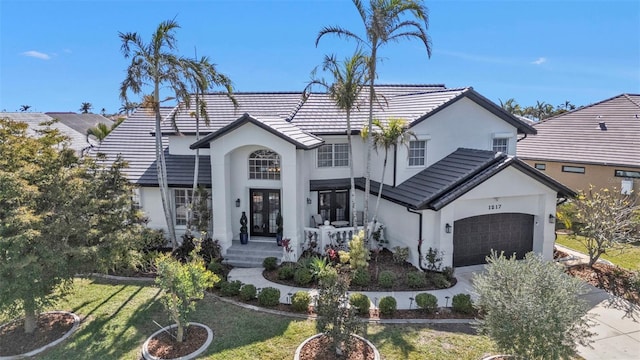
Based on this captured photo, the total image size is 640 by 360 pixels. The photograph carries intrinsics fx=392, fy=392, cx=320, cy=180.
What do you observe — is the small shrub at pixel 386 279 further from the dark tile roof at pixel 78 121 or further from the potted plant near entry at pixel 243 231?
the dark tile roof at pixel 78 121

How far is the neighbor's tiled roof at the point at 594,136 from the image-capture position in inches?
949

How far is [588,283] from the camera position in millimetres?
15336

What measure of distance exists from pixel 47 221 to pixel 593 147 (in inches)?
1158

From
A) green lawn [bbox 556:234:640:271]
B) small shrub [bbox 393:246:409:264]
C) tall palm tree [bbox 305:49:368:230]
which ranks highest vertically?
tall palm tree [bbox 305:49:368:230]

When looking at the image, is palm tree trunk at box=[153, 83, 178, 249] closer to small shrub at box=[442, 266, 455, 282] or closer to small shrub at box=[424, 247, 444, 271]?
small shrub at box=[424, 247, 444, 271]

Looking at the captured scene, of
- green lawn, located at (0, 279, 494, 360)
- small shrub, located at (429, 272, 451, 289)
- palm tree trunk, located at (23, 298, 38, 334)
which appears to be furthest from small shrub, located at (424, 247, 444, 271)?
palm tree trunk, located at (23, 298, 38, 334)

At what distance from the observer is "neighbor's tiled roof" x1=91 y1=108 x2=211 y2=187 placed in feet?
62.7

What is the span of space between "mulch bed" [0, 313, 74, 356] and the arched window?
9266 mm

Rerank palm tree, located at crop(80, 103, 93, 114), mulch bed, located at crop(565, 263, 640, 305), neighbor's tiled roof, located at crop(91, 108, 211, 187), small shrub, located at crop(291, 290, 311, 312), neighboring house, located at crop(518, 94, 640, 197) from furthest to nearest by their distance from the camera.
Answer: palm tree, located at crop(80, 103, 93, 114)
neighboring house, located at crop(518, 94, 640, 197)
neighbor's tiled roof, located at crop(91, 108, 211, 187)
mulch bed, located at crop(565, 263, 640, 305)
small shrub, located at crop(291, 290, 311, 312)

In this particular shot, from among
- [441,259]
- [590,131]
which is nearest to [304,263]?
[441,259]

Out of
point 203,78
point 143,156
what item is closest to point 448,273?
point 203,78

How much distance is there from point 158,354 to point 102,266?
137 inches

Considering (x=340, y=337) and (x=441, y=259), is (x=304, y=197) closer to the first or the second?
(x=441, y=259)

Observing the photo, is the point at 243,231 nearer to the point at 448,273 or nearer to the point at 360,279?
the point at 360,279
